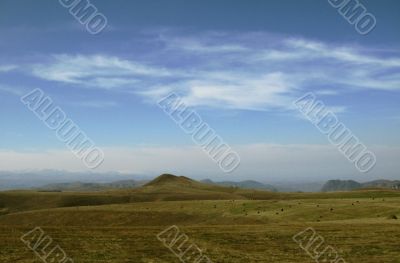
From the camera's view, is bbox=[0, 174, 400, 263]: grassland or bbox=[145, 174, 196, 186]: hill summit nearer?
bbox=[0, 174, 400, 263]: grassland

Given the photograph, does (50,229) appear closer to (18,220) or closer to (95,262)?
(95,262)

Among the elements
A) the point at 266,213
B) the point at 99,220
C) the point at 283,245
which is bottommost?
the point at 99,220

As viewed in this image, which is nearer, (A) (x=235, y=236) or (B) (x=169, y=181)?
(A) (x=235, y=236)

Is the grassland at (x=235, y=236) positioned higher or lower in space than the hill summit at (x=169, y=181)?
lower

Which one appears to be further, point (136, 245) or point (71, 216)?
point (71, 216)

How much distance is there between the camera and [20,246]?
3200 centimetres

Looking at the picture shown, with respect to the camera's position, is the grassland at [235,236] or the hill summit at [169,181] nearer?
the grassland at [235,236]

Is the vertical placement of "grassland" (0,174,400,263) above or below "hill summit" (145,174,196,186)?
below

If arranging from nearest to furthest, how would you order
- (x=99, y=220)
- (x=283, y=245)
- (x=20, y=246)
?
1. (x=20, y=246)
2. (x=283, y=245)
3. (x=99, y=220)

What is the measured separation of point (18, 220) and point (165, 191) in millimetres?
61684

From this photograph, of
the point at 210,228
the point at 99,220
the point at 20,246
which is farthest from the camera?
the point at 99,220

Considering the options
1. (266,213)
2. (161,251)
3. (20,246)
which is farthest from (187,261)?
(266,213)

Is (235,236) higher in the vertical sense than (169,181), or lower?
lower

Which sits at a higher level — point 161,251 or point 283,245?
point 283,245
